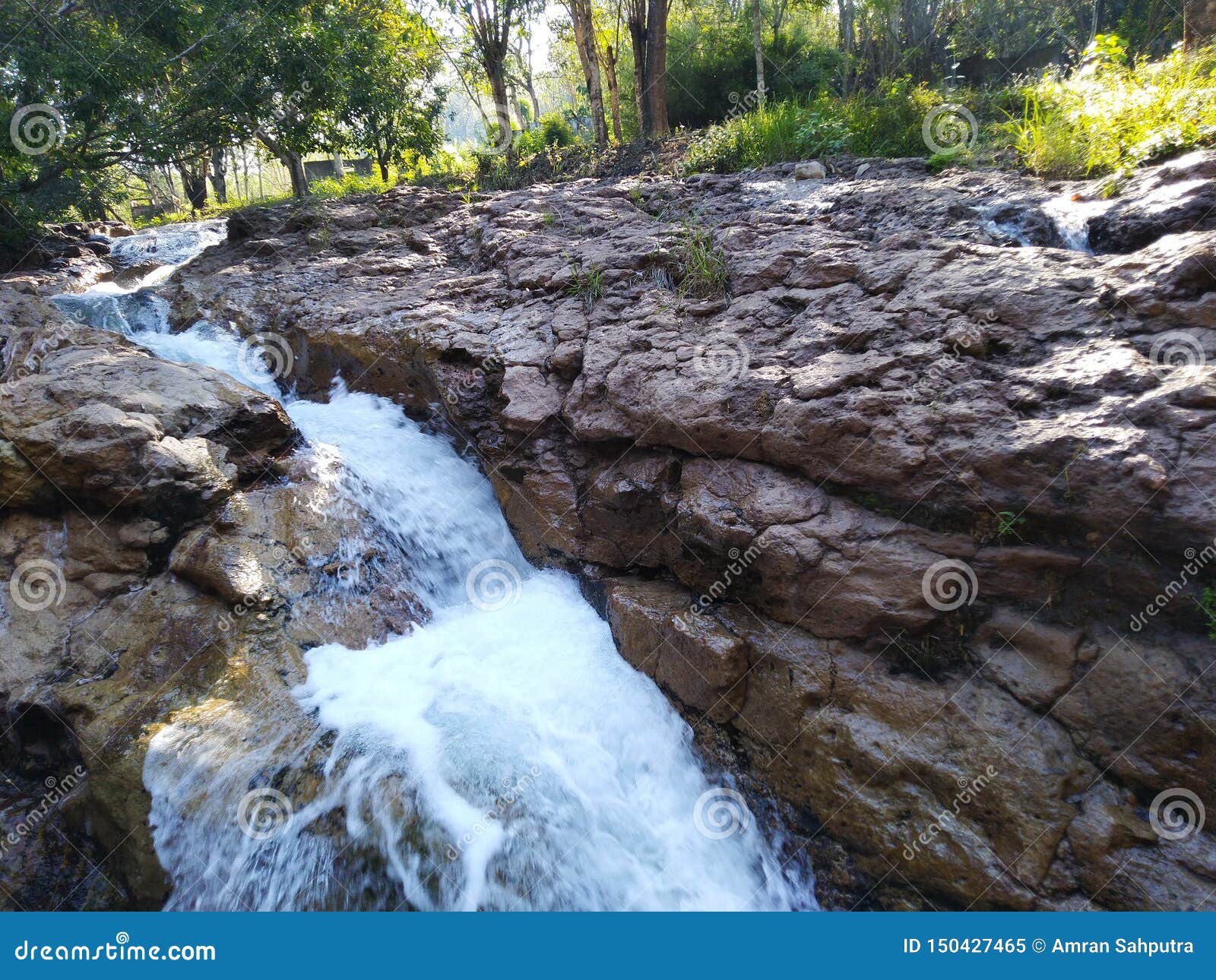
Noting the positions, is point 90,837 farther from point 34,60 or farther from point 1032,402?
point 34,60

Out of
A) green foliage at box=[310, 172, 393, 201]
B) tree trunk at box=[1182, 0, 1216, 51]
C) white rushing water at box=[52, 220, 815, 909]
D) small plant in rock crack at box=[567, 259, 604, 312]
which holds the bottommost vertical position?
white rushing water at box=[52, 220, 815, 909]

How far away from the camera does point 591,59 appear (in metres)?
11.9

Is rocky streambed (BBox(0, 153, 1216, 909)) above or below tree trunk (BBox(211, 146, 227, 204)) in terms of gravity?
below

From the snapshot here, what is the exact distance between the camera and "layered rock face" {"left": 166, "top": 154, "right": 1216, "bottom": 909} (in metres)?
2.74

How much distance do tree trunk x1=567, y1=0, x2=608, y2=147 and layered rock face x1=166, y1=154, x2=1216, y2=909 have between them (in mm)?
8146

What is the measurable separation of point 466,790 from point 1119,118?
22.5 feet

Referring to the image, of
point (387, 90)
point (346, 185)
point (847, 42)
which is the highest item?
point (847, 42)

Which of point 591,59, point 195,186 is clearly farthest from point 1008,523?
point 195,186

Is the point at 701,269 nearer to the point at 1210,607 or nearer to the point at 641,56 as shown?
the point at 1210,607

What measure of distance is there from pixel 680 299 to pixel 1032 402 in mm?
2666

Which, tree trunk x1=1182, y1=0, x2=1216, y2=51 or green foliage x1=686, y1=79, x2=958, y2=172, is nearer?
tree trunk x1=1182, y1=0, x2=1216, y2=51

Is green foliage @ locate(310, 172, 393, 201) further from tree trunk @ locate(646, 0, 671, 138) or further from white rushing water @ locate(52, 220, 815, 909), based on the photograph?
white rushing water @ locate(52, 220, 815, 909)

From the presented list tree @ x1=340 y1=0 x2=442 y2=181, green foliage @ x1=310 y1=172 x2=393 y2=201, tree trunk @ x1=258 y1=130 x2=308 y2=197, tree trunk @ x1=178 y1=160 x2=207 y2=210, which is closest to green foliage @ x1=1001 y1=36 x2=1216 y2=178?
tree @ x1=340 y1=0 x2=442 y2=181

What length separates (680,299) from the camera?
5.06m
